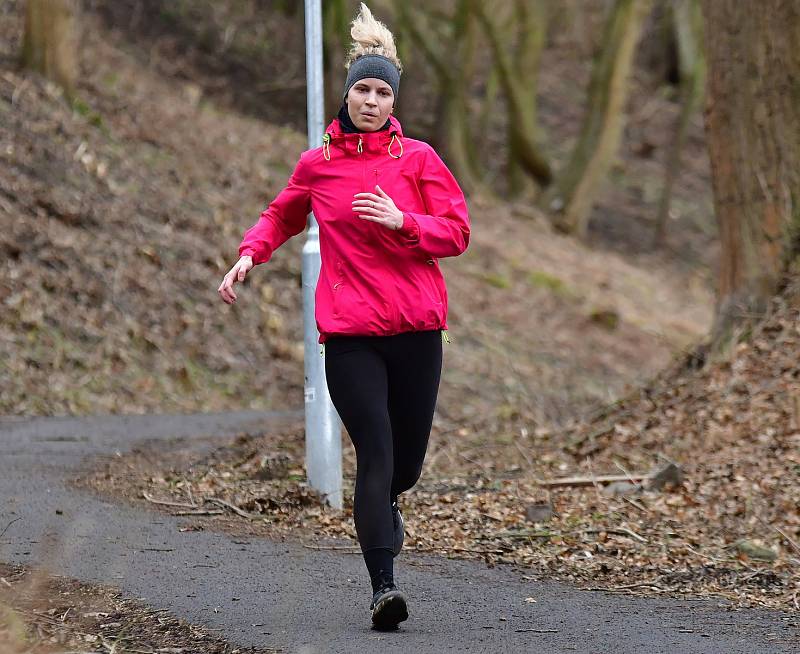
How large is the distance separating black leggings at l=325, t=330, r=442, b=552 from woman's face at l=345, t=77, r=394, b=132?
855 millimetres

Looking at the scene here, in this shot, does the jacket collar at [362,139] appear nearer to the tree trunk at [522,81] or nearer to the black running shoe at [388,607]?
the black running shoe at [388,607]

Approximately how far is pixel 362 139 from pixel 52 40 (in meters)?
14.7

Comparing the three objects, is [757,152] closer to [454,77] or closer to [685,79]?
[454,77]

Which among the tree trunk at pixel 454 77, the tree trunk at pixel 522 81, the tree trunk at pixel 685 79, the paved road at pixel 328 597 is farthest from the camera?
the tree trunk at pixel 685 79

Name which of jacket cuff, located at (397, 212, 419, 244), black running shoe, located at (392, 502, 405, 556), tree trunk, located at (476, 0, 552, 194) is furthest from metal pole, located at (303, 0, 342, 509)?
tree trunk, located at (476, 0, 552, 194)

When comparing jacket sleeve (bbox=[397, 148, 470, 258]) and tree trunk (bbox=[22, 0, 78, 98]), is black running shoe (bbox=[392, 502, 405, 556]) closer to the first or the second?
jacket sleeve (bbox=[397, 148, 470, 258])

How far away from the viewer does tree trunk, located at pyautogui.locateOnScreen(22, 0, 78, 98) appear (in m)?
18.4

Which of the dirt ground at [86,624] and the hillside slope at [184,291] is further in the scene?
the hillside slope at [184,291]

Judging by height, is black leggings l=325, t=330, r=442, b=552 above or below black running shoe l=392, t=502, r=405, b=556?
above

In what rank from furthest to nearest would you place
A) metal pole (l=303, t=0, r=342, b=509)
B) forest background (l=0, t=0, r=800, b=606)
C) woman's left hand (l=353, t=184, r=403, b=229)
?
forest background (l=0, t=0, r=800, b=606) → metal pole (l=303, t=0, r=342, b=509) → woman's left hand (l=353, t=184, r=403, b=229)

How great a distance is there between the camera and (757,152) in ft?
32.4

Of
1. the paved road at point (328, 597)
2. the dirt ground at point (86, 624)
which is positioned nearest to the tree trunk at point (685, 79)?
the paved road at point (328, 597)

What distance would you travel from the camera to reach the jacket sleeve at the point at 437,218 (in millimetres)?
5031

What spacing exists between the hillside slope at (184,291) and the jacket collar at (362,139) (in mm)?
6743
